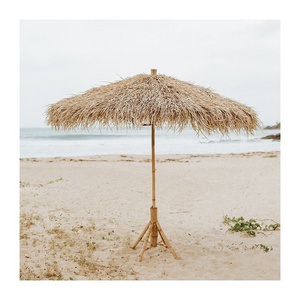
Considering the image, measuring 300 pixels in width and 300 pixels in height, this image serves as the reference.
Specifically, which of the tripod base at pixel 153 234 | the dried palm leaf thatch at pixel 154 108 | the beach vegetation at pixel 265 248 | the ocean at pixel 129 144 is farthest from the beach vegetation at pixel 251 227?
the ocean at pixel 129 144

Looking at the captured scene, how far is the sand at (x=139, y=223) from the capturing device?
3518 mm

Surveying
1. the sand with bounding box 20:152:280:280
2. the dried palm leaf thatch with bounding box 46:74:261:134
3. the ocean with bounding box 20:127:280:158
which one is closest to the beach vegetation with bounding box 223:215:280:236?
the sand with bounding box 20:152:280:280

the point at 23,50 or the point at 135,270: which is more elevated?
the point at 23,50

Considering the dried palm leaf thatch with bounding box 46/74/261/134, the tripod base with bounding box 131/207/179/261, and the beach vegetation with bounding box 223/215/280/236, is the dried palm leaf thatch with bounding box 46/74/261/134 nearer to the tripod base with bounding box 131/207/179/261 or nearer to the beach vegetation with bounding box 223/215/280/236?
the tripod base with bounding box 131/207/179/261

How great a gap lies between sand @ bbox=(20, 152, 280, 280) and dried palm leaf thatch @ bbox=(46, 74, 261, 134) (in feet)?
4.80

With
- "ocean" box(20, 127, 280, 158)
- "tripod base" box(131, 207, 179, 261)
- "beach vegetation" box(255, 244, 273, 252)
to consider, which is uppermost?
"ocean" box(20, 127, 280, 158)

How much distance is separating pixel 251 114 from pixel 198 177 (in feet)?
18.2

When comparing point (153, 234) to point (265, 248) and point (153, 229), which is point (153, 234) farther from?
point (265, 248)

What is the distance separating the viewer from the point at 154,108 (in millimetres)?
3031

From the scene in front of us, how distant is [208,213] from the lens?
5816 mm

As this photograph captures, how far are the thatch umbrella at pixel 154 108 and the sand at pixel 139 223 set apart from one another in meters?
0.39

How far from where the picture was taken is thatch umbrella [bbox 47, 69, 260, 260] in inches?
120

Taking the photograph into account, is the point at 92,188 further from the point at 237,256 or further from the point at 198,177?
the point at 237,256
